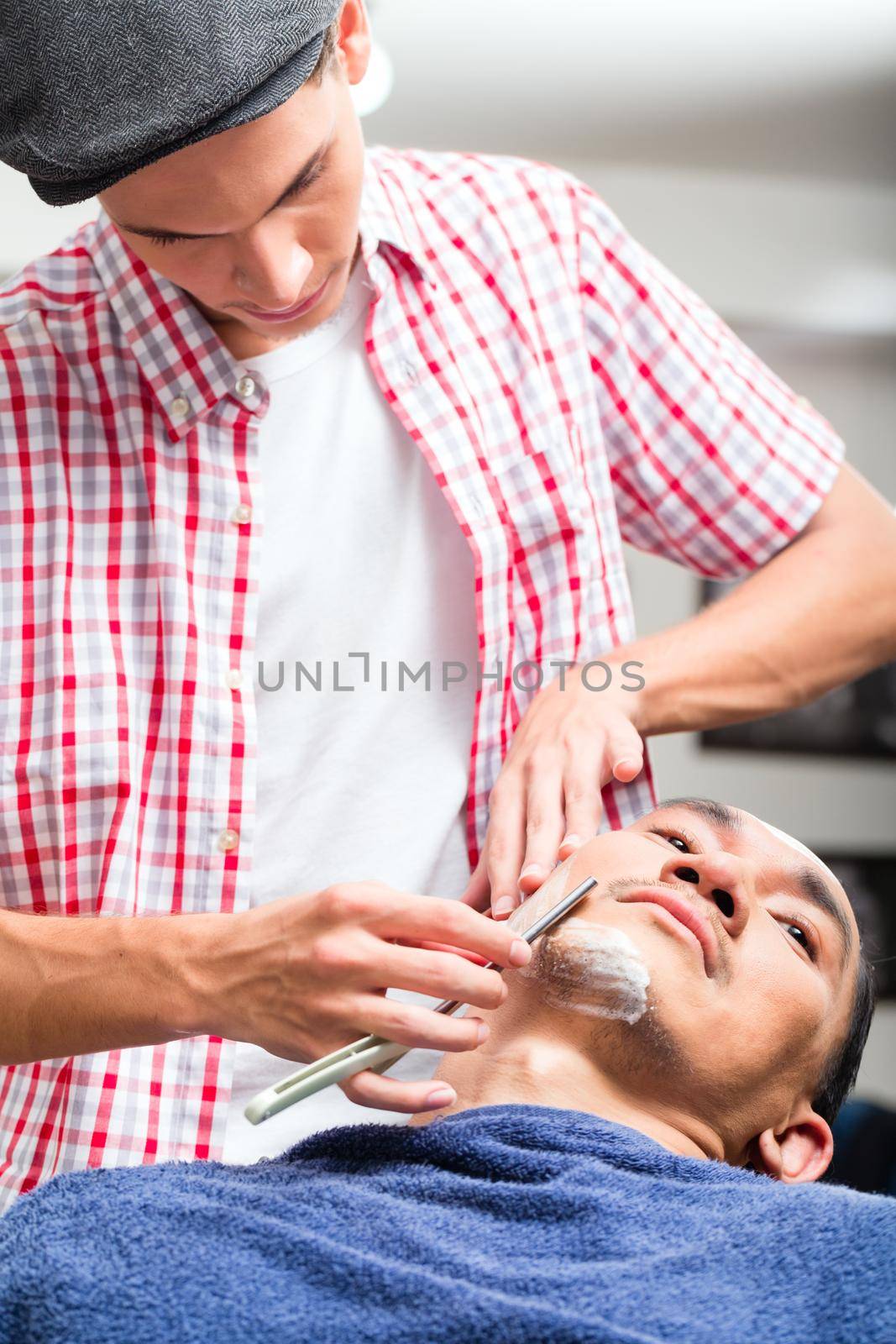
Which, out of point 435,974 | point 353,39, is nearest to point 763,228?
point 353,39

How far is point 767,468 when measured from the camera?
1.66m

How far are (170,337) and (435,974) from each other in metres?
0.89

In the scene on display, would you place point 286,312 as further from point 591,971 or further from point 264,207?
point 591,971

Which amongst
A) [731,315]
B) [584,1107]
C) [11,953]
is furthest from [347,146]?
[731,315]

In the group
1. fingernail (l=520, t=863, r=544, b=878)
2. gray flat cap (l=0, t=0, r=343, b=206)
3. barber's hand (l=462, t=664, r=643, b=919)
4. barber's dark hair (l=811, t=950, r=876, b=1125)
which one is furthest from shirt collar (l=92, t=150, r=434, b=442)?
barber's dark hair (l=811, t=950, r=876, b=1125)

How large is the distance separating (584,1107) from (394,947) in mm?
396

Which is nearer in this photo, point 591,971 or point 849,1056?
point 591,971

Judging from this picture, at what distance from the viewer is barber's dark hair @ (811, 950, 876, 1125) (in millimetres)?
1477

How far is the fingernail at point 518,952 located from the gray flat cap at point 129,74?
2.47 ft

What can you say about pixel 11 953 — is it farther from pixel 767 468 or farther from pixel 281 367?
pixel 767 468

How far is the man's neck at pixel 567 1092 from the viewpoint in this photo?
4.27 feet

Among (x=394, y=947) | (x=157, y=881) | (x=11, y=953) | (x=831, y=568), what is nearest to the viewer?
(x=394, y=947)

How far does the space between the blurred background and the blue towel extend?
124 inches

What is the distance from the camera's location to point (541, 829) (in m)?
1.36
